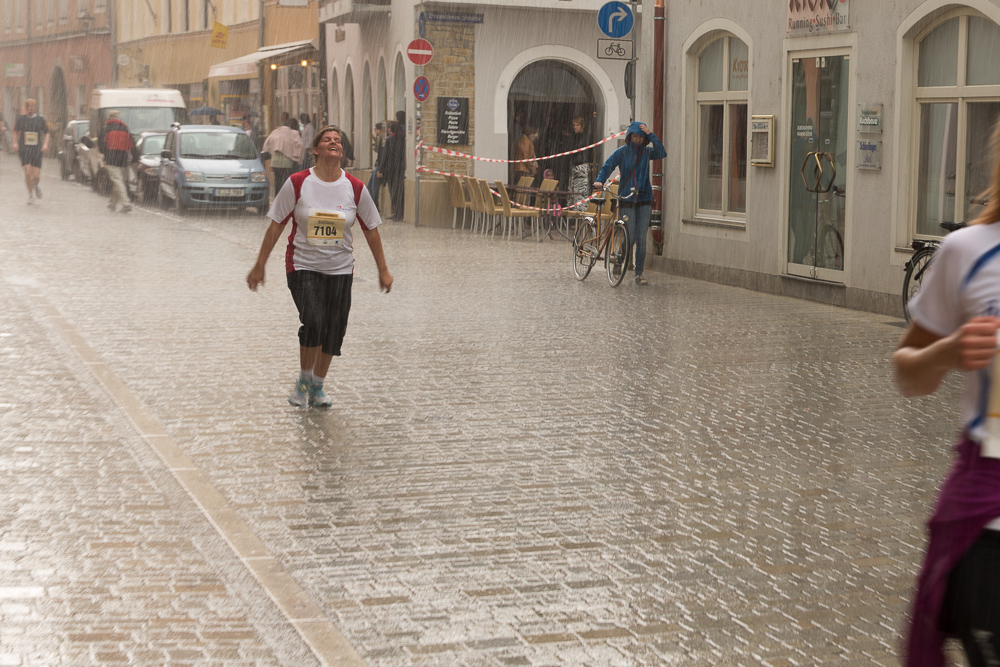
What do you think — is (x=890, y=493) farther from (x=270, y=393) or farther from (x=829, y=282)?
(x=829, y=282)

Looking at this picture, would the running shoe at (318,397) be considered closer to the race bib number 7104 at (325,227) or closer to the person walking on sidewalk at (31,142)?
the race bib number 7104 at (325,227)

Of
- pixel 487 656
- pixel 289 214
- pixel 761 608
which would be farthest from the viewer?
pixel 289 214

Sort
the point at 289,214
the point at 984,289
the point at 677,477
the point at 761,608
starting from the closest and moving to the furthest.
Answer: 1. the point at 984,289
2. the point at 761,608
3. the point at 677,477
4. the point at 289,214

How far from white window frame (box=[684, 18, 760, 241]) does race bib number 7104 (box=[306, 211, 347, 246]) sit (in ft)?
28.3

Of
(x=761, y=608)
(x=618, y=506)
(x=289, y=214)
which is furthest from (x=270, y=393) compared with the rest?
(x=761, y=608)

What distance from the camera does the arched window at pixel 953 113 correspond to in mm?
12367

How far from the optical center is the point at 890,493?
6508mm

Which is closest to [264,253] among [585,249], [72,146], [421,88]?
[585,249]

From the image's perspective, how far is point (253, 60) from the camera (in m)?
39.5

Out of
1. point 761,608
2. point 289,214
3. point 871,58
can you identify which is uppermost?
point 871,58

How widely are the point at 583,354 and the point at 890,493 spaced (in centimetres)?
442

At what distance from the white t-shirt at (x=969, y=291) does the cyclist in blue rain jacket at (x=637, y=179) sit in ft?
42.9

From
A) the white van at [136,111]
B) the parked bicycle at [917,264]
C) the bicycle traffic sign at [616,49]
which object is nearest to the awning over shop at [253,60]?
the white van at [136,111]

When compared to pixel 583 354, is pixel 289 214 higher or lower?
higher
